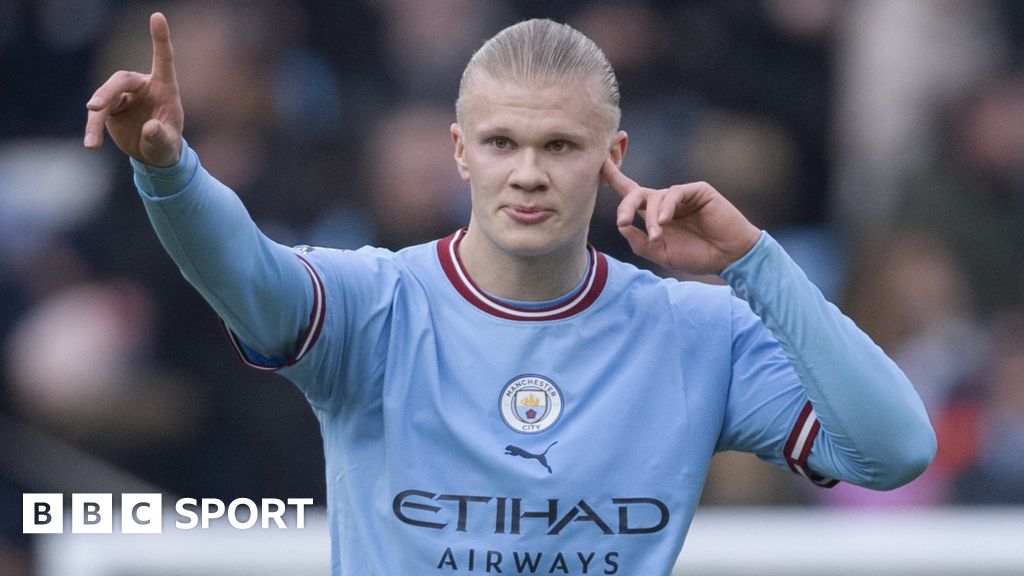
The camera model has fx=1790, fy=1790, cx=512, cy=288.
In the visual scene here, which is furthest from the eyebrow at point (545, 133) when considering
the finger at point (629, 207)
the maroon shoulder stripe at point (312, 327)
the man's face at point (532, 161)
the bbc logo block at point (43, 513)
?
the bbc logo block at point (43, 513)

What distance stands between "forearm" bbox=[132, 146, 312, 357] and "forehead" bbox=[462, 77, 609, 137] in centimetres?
55

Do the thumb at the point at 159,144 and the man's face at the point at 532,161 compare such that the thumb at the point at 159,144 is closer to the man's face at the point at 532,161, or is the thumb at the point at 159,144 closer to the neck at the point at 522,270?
the man's face at the point at 532,161

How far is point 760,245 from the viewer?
3.94 m

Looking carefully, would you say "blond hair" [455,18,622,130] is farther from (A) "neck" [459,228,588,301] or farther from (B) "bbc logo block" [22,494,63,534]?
(B) "bbc logo block" [22,494,63,534]

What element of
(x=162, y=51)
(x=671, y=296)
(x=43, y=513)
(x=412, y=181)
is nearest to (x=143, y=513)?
(x=43, y=513)

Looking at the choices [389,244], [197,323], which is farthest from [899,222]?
[197,323]

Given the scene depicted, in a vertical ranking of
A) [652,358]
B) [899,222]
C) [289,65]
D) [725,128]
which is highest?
[289,65]

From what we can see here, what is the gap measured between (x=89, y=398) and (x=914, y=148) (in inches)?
161

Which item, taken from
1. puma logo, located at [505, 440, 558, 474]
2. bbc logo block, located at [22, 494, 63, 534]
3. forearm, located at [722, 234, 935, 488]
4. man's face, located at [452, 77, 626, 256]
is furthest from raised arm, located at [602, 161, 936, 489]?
bbc logo block, located at [22, 494, 63, 534]

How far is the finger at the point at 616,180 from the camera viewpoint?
12.9 ft

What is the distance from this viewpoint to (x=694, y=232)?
13.1 feet

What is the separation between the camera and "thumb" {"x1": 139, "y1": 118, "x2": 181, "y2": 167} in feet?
11.5

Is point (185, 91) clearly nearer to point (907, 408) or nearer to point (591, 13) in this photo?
point (591, 13)

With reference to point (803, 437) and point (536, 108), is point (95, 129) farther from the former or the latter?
point (803, 437)
